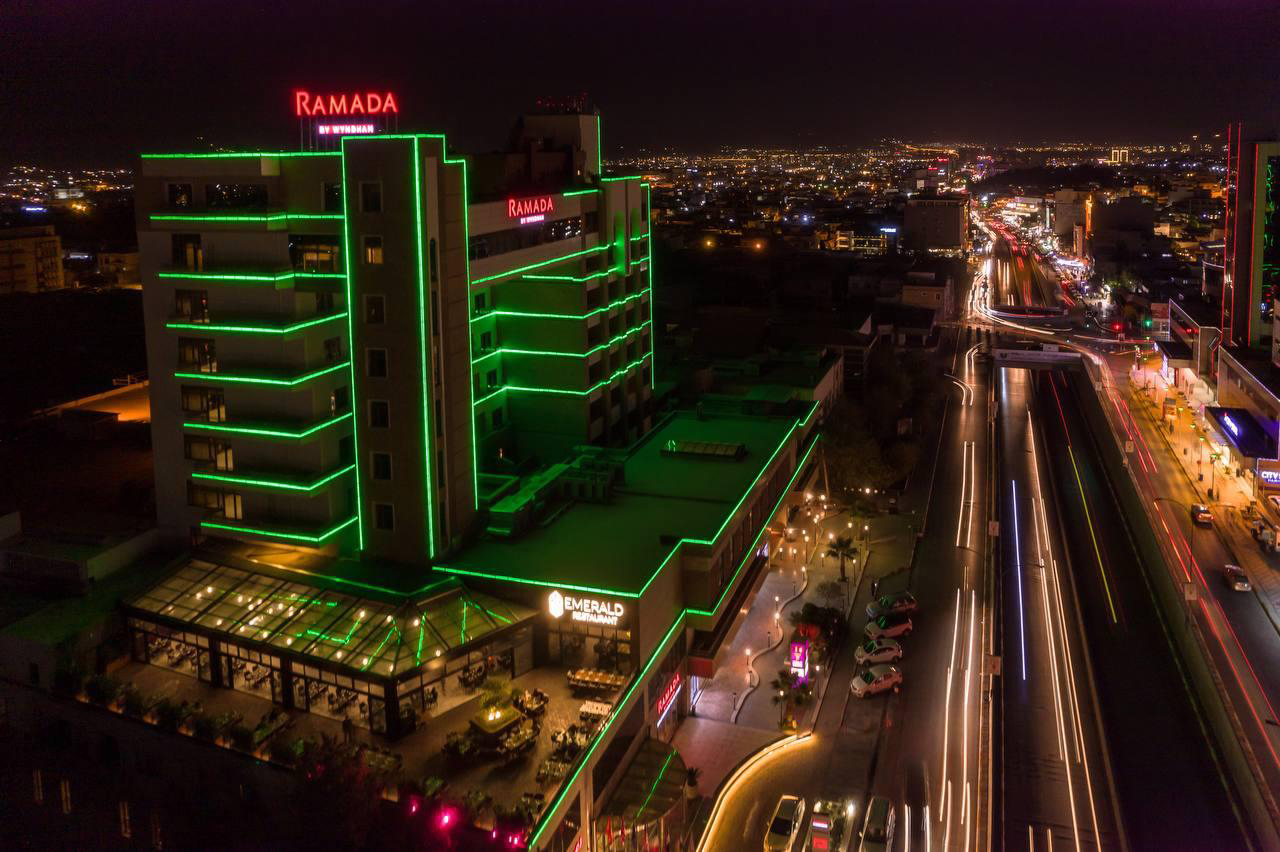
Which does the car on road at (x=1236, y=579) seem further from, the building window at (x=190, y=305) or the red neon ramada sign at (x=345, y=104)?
the building window at (x=190, y=305)

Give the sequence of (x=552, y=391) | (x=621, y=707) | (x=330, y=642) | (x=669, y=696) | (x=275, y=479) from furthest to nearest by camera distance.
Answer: (x=552, y=391) < (x=275, y=479) < (x=669, y=696) < (x=330, y=642) < (x=621, y=707)

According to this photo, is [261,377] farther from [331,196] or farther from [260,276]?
[331,196]

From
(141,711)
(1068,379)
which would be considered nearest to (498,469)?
(141,711)

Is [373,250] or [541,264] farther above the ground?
[373,250]

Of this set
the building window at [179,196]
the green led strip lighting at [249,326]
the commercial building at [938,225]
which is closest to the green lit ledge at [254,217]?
the building window at [179,196]

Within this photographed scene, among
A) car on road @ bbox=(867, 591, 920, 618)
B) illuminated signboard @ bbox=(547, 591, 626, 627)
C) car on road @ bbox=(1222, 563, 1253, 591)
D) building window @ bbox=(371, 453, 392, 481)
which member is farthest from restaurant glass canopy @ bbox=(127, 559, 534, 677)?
car on road @ bbox=(1222, 563, 1253, 591)

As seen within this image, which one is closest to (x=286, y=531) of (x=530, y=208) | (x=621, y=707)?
(x=621, y=707)
